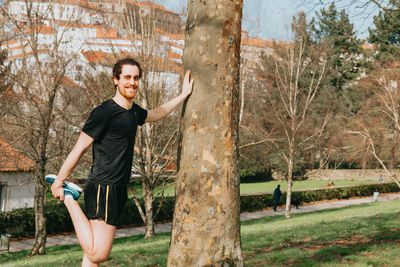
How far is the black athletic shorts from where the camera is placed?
338cm

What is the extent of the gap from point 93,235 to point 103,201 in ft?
1.00

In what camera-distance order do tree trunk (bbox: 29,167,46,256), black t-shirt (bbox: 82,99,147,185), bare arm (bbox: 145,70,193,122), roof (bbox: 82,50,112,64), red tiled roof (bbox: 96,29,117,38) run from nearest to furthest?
1. black t-shirt (bbox: 82,99,147,185)
2. bare arm (bbox: 145,70,193,122)
3. tree trunk (bbox: 29,167,46,256)
4. red tiled roof (bbox: 96,29,117,38)
5. roof (bbox: 82,50,112,64)

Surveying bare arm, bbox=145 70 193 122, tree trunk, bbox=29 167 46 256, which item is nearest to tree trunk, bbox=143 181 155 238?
tree trunk, bbox=29 167 46 256

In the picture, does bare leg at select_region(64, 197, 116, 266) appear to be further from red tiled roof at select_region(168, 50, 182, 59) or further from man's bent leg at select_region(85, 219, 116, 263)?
red tiled roof at select_region(168, 50, 182, 59)

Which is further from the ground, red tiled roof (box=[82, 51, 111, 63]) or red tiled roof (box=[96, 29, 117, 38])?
red tiled roof (box=[96, 29, 117, 38])

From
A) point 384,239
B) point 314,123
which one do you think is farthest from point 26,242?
point 314,123

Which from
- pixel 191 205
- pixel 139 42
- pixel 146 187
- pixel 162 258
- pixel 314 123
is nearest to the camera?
pixel 191 205

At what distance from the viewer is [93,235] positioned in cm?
339

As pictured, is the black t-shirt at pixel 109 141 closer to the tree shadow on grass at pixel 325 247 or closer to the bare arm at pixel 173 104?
the bare arm at pixel 173 104

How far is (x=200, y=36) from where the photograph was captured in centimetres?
363

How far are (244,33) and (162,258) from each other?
10.7 meters

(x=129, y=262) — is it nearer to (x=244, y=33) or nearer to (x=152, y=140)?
(x=152, y=140)

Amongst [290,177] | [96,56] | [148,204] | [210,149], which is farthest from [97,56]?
[290,177]

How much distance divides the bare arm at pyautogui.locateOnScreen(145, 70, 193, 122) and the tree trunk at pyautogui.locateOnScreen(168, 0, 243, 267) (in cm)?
A: 7
